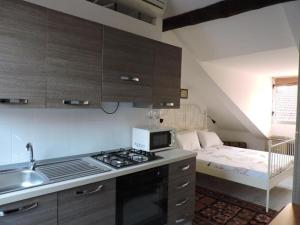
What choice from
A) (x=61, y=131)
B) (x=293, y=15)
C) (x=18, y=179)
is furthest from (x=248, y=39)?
(x=18, y=179)

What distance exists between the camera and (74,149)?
2105 millimetres

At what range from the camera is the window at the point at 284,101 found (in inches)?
211

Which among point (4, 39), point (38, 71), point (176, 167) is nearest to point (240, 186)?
point (176, 167)

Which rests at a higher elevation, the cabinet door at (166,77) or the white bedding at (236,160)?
the cabinet door at (166,77)

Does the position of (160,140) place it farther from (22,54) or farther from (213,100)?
(213,100)

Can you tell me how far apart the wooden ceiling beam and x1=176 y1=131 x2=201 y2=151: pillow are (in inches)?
75.9

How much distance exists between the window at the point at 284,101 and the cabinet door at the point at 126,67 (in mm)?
4517

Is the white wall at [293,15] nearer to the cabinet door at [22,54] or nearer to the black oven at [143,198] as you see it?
the black oven at [143,198]

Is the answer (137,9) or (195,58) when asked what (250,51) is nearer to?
(195,58)

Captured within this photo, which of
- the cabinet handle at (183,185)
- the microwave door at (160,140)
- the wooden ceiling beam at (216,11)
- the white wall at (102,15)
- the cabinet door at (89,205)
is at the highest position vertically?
the wooden ceiling beam at (216,11)

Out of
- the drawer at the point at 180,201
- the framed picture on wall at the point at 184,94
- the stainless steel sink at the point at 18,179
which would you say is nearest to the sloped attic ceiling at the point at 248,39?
the framed picture on wall at the point at 184,94

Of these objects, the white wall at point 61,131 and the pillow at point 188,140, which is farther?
the pillow at point 188,140

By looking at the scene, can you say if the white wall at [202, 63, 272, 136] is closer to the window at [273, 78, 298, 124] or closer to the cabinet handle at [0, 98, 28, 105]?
the window at [273, 78, 298, 124]

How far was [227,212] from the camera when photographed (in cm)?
296
